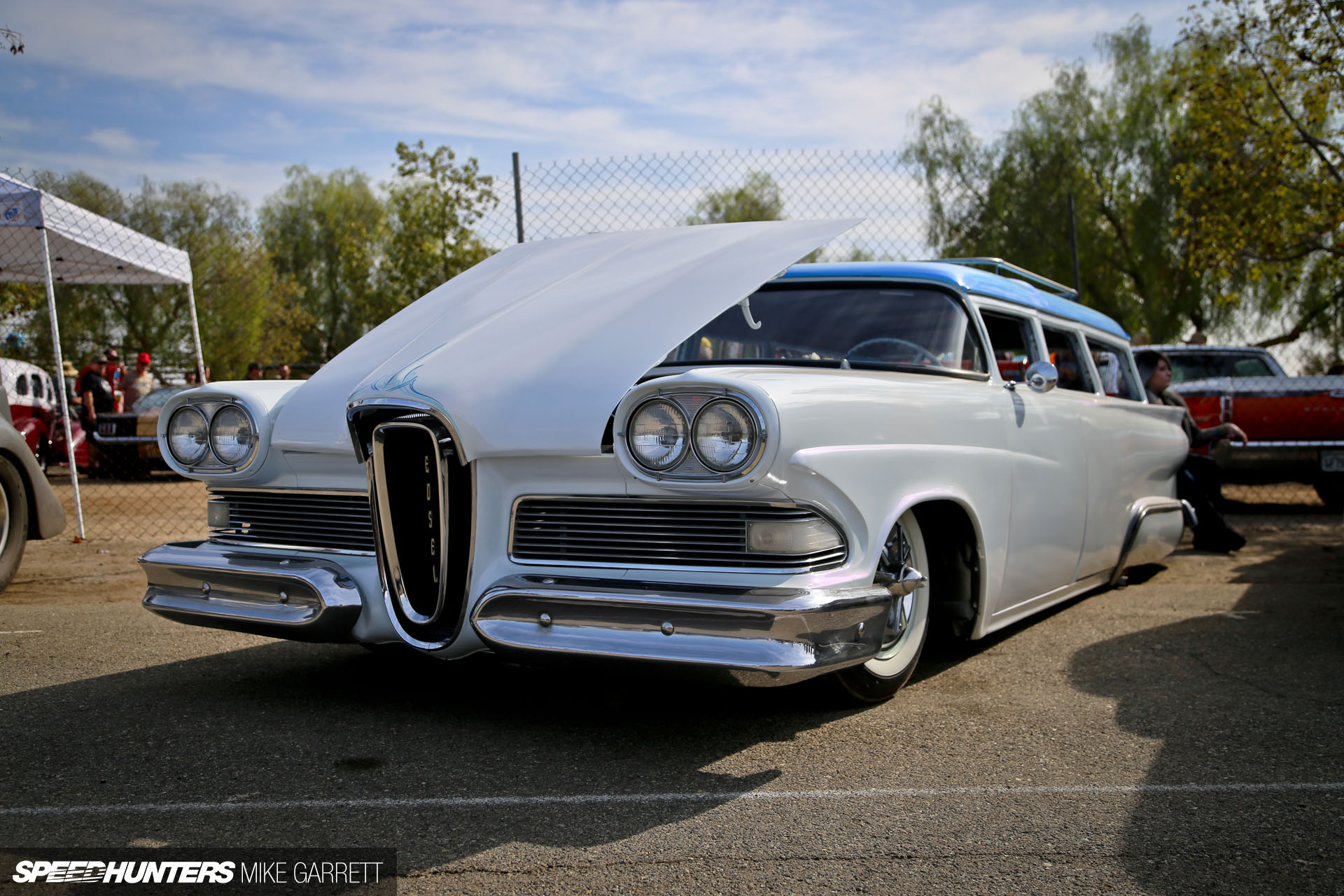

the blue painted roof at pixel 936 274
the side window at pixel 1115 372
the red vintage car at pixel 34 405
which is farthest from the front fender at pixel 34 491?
the red vintage car at pixel 34 405

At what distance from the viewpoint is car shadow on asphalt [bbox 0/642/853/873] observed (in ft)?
7.67

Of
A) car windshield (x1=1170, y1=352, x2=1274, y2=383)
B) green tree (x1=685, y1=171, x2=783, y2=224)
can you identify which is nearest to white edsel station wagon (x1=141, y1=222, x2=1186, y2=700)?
car windshield (x1=1170, y1=352, x2=1274, y2=383)

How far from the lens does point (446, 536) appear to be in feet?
9.75

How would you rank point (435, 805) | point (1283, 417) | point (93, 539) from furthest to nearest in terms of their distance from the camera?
point (1283, 417)
point (93, 539)
point (435, 805)

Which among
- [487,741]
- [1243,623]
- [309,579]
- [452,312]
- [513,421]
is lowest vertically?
[1243,623]

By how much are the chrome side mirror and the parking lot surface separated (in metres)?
1.01

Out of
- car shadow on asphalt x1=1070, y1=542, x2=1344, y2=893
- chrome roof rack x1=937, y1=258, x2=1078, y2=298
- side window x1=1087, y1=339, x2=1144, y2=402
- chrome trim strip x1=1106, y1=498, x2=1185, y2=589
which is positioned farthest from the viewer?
side window x1=1087, y1=339, x2=1144, y2=402

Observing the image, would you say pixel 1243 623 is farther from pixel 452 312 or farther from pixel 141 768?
pixel 141 768

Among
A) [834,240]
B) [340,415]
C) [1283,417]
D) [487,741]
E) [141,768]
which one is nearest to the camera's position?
[141,768]

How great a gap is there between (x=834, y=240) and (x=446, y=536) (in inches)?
62.8

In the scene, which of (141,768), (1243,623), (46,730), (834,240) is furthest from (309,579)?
(1243,623)

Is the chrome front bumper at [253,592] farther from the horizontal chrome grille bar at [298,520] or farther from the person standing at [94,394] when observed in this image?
the person standing at [94,394]

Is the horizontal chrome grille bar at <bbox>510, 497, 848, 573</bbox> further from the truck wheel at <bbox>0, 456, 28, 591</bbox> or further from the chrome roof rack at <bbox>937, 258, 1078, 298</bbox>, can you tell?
the truck wheel at <bbox>0, 456, 28, 591</bbox>

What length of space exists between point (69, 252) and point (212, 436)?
5873 millimetres
